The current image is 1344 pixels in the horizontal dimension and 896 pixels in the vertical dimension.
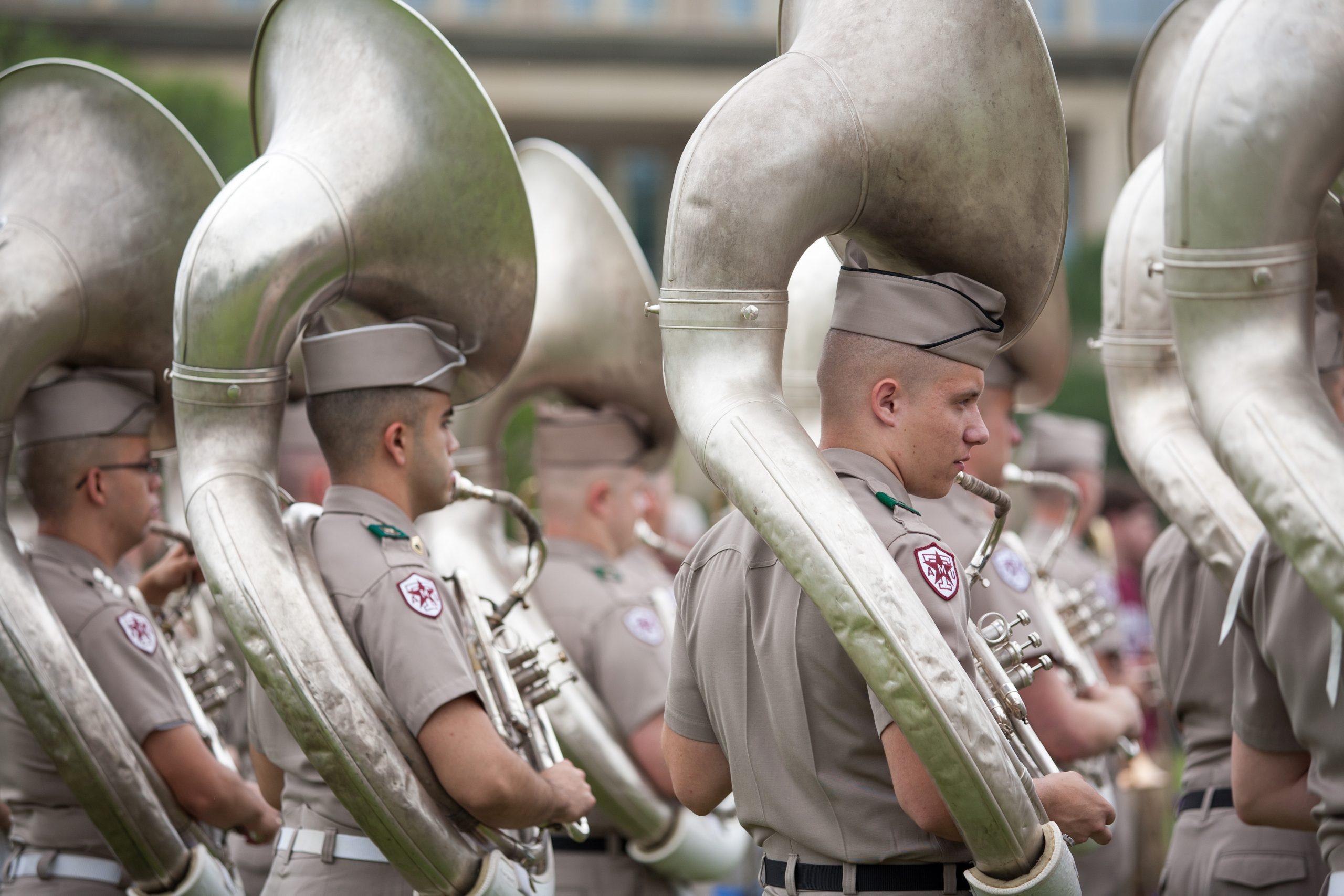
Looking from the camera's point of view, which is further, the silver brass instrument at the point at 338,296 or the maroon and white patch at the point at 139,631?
the maroon and white patch at the point at 139,631

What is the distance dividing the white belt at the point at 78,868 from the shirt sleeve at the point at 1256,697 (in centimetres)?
296

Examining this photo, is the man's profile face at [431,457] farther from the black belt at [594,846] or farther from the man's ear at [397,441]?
the black belt at [594,846]

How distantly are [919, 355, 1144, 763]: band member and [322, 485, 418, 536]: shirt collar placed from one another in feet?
4.50

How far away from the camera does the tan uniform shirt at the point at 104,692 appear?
4105 millimetres

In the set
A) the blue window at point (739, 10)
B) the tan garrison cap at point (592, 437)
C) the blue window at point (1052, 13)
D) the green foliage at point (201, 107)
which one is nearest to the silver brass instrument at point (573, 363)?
the tan garrison cap at point (592, 437)

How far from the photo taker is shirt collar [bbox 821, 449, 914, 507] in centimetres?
295

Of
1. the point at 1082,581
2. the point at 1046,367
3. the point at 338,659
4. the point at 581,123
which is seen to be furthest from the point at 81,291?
the point at 581,123

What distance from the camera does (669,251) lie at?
9.77 feet

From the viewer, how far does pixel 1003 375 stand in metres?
5.12

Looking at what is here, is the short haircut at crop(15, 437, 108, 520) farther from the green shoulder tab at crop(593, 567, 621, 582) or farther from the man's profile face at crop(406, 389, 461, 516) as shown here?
the green shoulder tab at crop(593, 567, 621, 582)

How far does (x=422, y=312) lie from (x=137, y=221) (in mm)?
1067

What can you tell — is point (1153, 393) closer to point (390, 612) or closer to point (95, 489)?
point (390, 612)

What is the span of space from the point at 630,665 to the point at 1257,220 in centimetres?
291

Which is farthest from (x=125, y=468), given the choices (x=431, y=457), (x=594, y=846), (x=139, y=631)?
(x=594, y=846)
